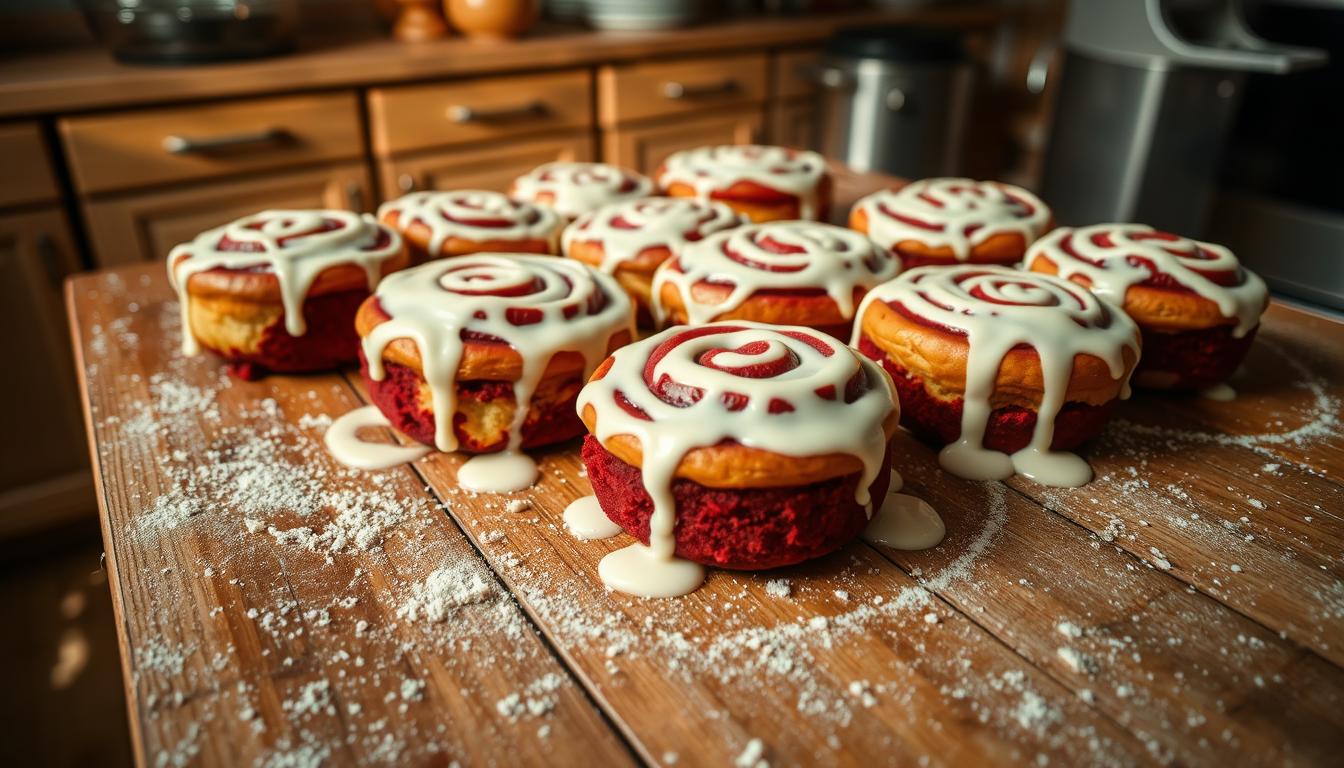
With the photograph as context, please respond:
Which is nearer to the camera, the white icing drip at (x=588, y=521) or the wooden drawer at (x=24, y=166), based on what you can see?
the white icing drip at (x=588, y=521)

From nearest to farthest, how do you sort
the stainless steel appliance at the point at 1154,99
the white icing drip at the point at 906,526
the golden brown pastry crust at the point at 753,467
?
the golden brown pastry crust at the point at 753,467 < the white icing drip at the point at 906,526 < the stainless steel appliance at the point at 1154,99

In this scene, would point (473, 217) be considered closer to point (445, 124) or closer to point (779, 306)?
point (779, 306)

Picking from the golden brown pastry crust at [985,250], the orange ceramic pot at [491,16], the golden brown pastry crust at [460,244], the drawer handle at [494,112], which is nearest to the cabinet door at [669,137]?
the drawer handle at [494,112]

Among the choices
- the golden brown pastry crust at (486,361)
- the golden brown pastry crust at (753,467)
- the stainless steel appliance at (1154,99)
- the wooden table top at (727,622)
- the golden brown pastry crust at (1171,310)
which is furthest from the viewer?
the stainless steel appliance at (1154,99)

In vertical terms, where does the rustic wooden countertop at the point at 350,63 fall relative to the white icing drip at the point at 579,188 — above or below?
above

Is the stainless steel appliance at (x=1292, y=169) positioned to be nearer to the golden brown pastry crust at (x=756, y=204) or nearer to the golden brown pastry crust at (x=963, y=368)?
the golden brown pastry crust at (x=756, y=204)

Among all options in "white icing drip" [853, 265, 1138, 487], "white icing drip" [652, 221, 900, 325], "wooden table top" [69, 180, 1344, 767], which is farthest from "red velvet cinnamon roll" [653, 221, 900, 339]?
"wooden table top" [69, 180, 1344, 767]

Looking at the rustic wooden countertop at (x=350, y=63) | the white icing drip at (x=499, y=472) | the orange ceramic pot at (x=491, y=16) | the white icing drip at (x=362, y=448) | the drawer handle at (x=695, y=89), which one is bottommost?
the white icing drip at (x=499, y=472)

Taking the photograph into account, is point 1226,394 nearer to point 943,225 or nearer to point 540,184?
point 943,225
